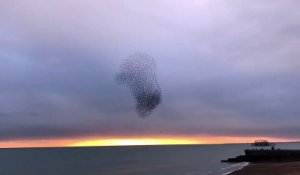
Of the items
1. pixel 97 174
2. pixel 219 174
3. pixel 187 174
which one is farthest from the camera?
pixel 97 174

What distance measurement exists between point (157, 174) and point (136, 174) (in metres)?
4.98

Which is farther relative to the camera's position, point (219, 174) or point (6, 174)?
point (6, 174)

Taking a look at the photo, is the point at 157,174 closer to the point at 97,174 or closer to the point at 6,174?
the point at 97,174

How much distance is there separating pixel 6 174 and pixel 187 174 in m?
51.6

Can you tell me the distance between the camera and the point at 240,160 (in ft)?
430

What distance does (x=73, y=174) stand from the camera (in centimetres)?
10688

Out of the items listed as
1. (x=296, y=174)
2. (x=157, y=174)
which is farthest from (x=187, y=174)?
(x=296, y=174)

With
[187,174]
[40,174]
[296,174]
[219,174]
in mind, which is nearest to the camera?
[296,174]

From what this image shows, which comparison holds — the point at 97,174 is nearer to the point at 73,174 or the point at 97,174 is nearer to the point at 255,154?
the point at 73,174

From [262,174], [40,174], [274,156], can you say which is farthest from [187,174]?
[274,156]

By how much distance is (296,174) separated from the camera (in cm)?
6125

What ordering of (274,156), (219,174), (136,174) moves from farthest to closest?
(274,156) < (136,174) < (219,174)

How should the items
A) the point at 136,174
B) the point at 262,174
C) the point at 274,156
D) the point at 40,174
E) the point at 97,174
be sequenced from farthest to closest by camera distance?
1. the point at 274,156
2. the point at 40,174
3. the point at 97,174
4. the point at 136,174
5. the point at 262,174

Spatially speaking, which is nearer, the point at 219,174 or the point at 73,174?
the point at 219,174
